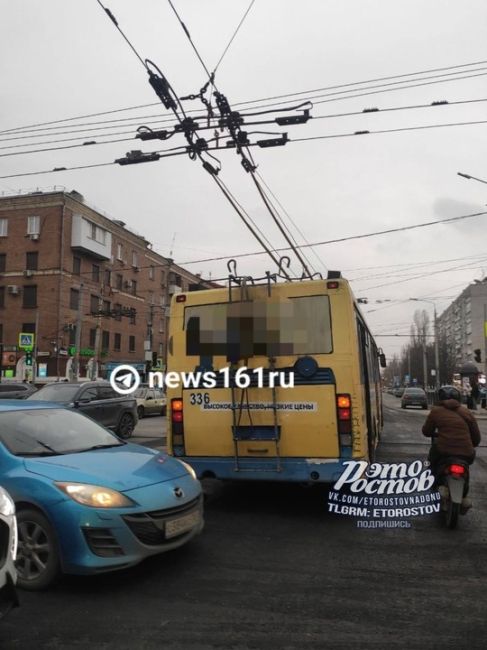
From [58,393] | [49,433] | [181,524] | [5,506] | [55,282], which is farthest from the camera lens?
[55,282]

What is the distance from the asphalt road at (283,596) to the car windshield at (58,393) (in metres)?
9.48

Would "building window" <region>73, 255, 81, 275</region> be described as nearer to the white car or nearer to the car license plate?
the car license plate

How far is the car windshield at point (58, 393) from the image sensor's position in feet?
48.1

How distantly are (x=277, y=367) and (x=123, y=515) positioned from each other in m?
2.84

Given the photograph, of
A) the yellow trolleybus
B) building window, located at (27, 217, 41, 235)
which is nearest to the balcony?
building window, located at (27, 217, 41, 235)

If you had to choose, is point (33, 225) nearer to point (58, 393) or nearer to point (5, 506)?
point (58, 393)

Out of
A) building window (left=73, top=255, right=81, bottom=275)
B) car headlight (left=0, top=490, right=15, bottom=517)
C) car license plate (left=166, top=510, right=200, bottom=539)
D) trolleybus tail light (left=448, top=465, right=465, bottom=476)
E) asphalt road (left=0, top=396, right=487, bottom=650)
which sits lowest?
asphalt road (left=0, top=396, right=487, bottom=650)

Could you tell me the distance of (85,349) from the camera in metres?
45.8

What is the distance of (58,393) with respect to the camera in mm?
14906

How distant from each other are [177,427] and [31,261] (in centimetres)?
4215

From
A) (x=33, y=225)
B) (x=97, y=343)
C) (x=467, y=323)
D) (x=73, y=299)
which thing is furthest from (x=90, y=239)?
(x=467, y=323)

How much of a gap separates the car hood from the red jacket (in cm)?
304

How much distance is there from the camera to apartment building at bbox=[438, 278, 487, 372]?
323ft

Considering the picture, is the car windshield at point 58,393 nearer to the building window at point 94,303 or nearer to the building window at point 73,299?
the building window at point 73,299
